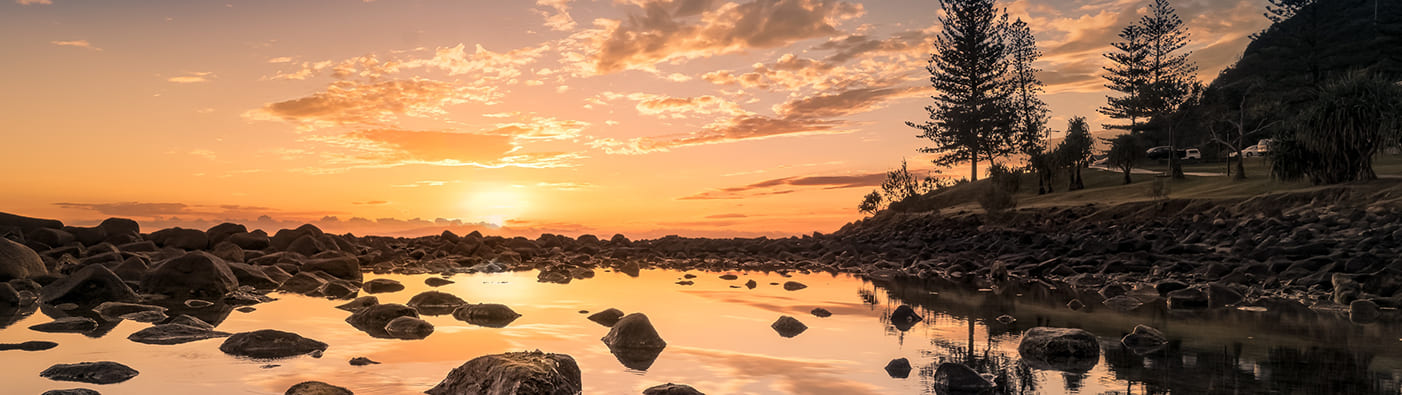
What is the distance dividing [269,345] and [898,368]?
6.17 metres

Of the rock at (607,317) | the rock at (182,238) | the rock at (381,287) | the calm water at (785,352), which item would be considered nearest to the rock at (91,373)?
the calm water at (785,352)

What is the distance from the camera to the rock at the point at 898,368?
23.7 feet

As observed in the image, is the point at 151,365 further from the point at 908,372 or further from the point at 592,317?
the point at 908,372

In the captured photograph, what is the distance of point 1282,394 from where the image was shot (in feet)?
21.1

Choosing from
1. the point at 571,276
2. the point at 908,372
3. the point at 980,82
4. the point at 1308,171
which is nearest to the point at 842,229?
the point at 980,82

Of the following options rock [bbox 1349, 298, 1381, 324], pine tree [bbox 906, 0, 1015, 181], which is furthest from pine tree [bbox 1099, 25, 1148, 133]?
rock [bbox 1349, 298, 1381, 324]

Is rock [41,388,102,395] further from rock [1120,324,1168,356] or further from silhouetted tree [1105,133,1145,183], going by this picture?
silhouetted tree [1105,133,1145,183]

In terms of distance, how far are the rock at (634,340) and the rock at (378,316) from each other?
116 inches

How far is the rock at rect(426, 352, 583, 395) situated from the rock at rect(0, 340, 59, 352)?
467 centimetres

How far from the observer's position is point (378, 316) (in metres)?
10.2

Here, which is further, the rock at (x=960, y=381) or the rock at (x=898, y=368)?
the rock at (x=898, y=368)

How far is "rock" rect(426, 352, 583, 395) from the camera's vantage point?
546 cm

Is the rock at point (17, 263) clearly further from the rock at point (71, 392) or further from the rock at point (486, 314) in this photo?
the rock at point (71, 392)

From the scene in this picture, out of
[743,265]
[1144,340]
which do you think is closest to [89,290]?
[1144,340]
